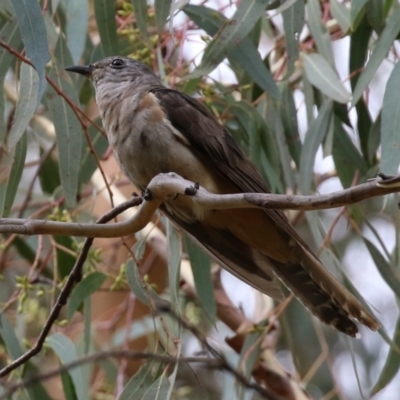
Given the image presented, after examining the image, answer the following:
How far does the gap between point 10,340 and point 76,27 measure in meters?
1.32

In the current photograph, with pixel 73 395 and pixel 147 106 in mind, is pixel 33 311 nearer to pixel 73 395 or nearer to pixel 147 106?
pixel 73 395

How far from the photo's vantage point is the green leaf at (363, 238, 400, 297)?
11.0 feet

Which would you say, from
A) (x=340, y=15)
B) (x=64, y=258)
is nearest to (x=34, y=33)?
(x=64, y=258)

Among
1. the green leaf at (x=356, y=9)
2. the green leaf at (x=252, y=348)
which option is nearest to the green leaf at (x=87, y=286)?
the green leaf at (x=252, y=348)

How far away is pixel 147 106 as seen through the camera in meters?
3.07

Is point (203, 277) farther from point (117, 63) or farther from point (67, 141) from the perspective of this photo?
point (117, 63)

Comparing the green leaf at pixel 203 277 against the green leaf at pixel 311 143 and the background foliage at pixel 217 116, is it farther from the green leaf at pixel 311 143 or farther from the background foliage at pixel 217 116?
the green leaf at pixel 311 143

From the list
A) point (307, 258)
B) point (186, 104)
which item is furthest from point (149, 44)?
point (307, 258)

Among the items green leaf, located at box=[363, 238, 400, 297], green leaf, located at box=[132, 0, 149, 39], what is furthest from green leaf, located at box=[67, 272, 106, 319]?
green leaf, located at box=[363, 238, 400, 297]

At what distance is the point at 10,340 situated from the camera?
3285mm

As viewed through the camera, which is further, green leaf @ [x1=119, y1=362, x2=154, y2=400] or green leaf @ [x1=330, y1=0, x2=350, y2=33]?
green leaf @ [x1=330, y1=0, x2=350, y2=33]

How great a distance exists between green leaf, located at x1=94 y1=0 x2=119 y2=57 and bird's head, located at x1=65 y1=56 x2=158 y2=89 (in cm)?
12

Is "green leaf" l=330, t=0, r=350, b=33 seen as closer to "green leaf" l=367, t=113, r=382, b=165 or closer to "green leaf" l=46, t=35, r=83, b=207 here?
"green leaf" l=367, t=113, r=382, b=165

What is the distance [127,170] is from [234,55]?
68 cm
